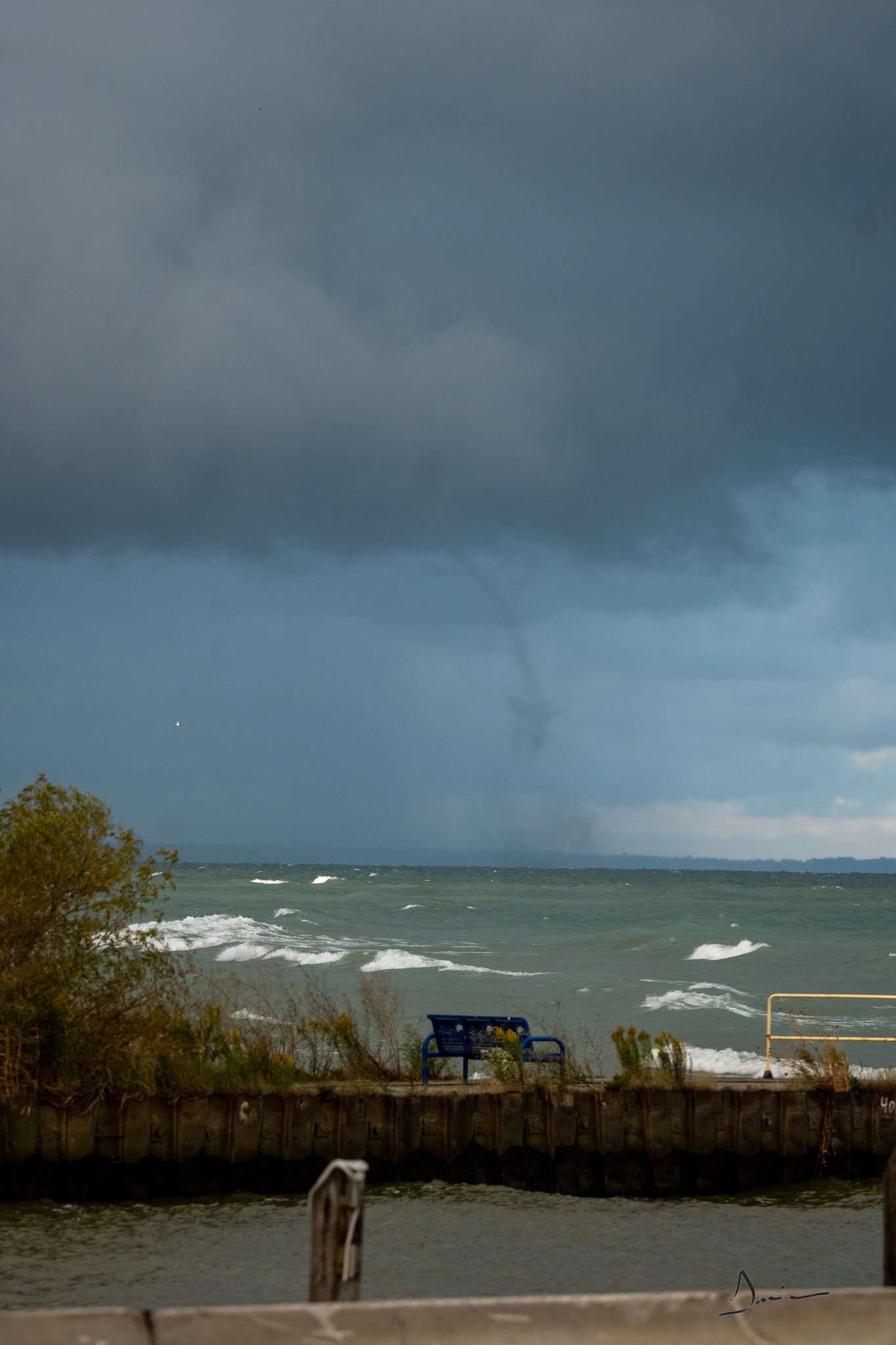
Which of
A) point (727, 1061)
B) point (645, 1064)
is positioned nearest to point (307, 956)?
point (727, 1061)

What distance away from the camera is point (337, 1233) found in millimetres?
5430

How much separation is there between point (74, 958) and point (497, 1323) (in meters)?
11.3

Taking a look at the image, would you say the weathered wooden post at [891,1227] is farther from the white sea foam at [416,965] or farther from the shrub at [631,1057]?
the white sea foam at [416,965]

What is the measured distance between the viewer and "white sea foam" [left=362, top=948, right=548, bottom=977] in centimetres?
4472

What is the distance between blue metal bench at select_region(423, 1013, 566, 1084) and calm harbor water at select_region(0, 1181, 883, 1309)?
6.66 feet

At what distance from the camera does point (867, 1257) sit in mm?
12398

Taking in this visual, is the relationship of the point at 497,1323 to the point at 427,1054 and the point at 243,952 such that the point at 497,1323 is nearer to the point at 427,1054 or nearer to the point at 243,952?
the point at 427,1054

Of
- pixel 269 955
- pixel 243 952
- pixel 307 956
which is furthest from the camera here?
pixel 243 952

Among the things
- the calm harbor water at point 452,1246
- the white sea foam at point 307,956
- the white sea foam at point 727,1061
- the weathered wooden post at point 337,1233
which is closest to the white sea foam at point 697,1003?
the white sea foam at point 727,1061

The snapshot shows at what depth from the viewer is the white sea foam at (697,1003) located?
3478 centimetres

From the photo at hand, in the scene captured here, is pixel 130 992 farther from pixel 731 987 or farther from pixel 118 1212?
pixel 731 987

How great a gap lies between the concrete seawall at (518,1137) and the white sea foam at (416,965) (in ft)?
92.7

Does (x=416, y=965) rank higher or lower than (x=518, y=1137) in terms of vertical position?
lower
